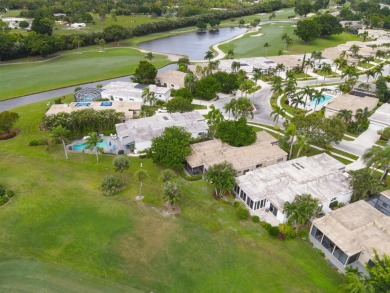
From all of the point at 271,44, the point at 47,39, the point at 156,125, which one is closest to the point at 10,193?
the point at 156,125

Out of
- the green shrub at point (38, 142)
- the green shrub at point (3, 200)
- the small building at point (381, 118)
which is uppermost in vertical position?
the small building at point (381, 118)

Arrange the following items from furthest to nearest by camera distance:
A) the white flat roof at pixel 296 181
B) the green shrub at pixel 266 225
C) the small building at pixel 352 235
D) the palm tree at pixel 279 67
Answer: the palm tree at pixel 279 67 → the white flat roof at pixel 296 181 → the green shrub at pixel 266 225 → the small building at pixel 352 235

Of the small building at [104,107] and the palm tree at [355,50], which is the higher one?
the palm tree at [355,50]

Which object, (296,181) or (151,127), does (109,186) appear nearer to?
(151,127)

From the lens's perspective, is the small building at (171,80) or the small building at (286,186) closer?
the small building at (286,186)

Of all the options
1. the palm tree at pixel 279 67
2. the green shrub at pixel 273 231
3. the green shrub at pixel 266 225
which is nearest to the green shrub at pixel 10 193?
the green shrub at pixel 266 225

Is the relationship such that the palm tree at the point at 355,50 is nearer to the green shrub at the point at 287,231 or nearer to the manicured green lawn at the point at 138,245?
the manicured green lawn at the point at 138,245

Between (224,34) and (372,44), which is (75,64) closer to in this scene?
(224,34)
